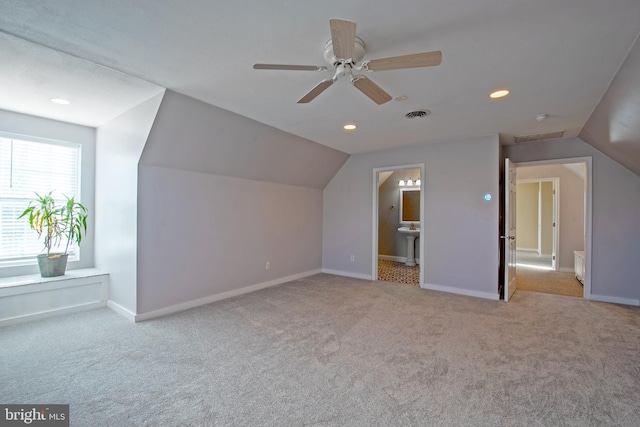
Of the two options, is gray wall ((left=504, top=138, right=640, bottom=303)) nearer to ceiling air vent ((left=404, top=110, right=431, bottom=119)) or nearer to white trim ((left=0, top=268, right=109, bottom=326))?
ceiling air vent ((left=404, top=110, right=431, bottom=119))

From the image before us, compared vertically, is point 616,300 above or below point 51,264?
below

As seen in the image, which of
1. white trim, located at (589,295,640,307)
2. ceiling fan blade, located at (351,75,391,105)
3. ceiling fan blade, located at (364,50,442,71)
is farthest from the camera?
white trim, located at (589,295,640,307)

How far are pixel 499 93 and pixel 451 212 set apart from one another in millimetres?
2206

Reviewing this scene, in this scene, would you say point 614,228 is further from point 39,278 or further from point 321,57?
point 39,278

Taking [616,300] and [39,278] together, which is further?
[616,300]

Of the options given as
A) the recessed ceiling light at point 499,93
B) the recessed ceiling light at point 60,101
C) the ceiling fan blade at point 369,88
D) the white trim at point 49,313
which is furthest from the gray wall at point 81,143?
the recessed ceiling light at point 499,93

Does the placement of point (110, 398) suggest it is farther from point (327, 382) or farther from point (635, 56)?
point (635, 56)

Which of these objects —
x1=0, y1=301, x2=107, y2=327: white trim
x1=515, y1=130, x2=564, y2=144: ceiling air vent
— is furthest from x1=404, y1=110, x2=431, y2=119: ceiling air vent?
x1=0, y1=301, x2=107, y2=327: white trim

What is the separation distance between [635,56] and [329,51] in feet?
7.37

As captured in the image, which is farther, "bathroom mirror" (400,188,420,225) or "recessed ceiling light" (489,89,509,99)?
"bathroom mirror" (400,188,420,225)

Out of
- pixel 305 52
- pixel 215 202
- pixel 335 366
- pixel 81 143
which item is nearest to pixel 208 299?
pixel 215 202

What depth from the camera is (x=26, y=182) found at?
370 centimetres

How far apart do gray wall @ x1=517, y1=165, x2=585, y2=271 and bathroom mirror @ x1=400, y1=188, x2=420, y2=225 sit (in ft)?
9.73

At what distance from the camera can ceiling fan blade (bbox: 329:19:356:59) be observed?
146cm
